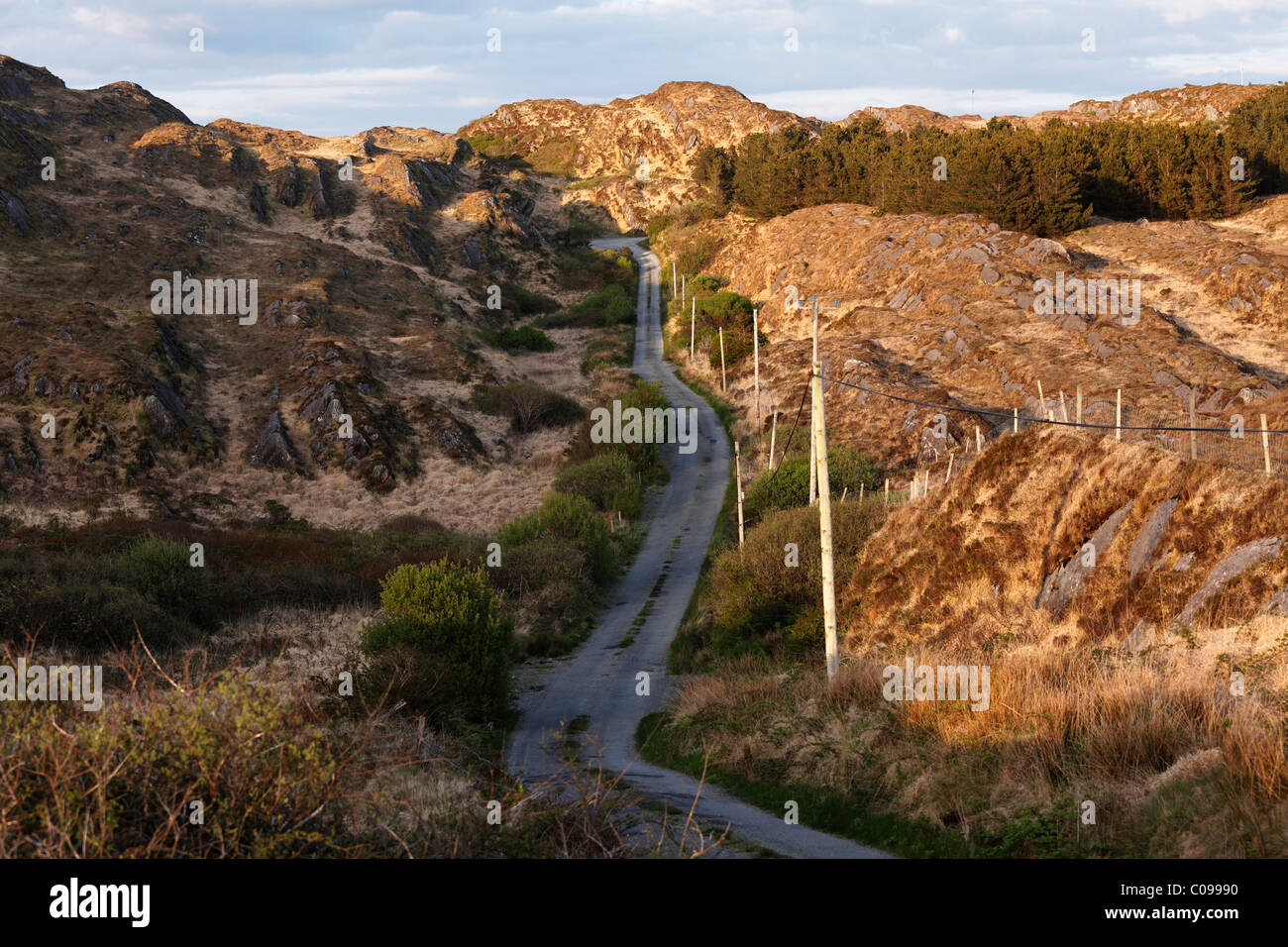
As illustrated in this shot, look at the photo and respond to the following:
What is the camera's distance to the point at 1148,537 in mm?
19219

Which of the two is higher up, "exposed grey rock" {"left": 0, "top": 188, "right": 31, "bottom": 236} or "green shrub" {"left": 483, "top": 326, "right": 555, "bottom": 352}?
"exposed grey rock" {"left": 0, "top": 188, "right": 31, "bottom": 236}

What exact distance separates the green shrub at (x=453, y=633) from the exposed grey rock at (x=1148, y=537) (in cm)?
1524

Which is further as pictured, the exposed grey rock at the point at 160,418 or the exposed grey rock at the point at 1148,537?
the exposed grey rock at the point at 160,418

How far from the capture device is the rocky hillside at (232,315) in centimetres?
4381

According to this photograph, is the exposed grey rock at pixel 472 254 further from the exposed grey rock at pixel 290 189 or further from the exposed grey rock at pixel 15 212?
the exposed grey rock at pixel 15 212

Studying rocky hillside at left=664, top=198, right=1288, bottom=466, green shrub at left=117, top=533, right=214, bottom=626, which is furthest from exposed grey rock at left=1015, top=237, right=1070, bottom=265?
green shrub at left=117, top=533, right=214, bottom=626

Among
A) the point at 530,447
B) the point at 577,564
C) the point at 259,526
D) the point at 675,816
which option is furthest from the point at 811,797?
the point at 530,447

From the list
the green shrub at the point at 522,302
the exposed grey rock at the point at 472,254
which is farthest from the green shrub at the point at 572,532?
the exposed grey rock at the point at 472,254

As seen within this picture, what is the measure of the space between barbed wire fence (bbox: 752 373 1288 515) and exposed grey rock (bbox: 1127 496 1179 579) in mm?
1513

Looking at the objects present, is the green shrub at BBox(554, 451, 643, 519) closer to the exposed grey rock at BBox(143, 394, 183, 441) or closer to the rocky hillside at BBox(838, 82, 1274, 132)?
the exposed grey rock at BBox(143, 394, 183, 441)

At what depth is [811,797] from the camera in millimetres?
15211

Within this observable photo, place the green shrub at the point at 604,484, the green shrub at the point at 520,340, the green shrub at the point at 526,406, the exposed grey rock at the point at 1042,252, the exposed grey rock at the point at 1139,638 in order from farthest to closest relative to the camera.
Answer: the green shrub at the point at 520,340, the exposed grey rock at the point at 1042,252, the green shrub at the point at 526,406, the green shrub at the point at 604,484, the exposed grey rock at the point at 1139,638

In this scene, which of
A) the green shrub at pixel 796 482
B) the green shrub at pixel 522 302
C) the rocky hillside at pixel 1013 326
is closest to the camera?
the green shrub at pixel 796 482

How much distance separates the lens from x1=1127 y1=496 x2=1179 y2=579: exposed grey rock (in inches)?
746
